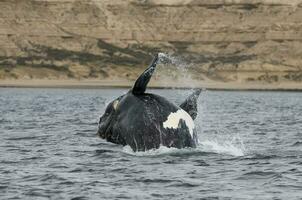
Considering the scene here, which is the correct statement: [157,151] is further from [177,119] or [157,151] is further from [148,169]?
[177,119]

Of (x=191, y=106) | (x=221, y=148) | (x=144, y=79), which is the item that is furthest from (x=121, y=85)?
(x=144, y=79)

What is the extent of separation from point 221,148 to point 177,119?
503 centimetres

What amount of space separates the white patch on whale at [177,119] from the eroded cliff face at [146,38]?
103445mm

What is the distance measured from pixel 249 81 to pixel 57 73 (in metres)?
30.9

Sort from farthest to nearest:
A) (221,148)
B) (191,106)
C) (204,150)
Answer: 1. (221,148)
2. (204,150)
3. (191,106)

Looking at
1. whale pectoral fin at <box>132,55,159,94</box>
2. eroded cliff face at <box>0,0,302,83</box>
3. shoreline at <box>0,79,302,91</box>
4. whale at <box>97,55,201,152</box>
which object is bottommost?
shoreline at <box>0,79,302,91</box>

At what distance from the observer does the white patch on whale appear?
21328 millimetres

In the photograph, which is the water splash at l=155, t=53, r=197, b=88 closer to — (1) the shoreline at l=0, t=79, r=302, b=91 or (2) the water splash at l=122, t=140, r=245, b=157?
(1) the shoreline at l=0, t=79, r=302, b=91

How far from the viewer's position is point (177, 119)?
848 inches

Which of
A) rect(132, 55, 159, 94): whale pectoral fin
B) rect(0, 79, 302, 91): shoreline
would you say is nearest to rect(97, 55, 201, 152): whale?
rect(132, 55, 159, 94): whale pectoral fin

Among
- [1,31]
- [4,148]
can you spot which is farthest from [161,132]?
[1,31]

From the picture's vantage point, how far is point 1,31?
13588cm

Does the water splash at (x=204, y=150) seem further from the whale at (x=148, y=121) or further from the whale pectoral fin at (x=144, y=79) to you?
the whale pectoral fin at (x=144, y=79)

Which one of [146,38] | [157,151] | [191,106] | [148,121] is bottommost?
[157,151]
